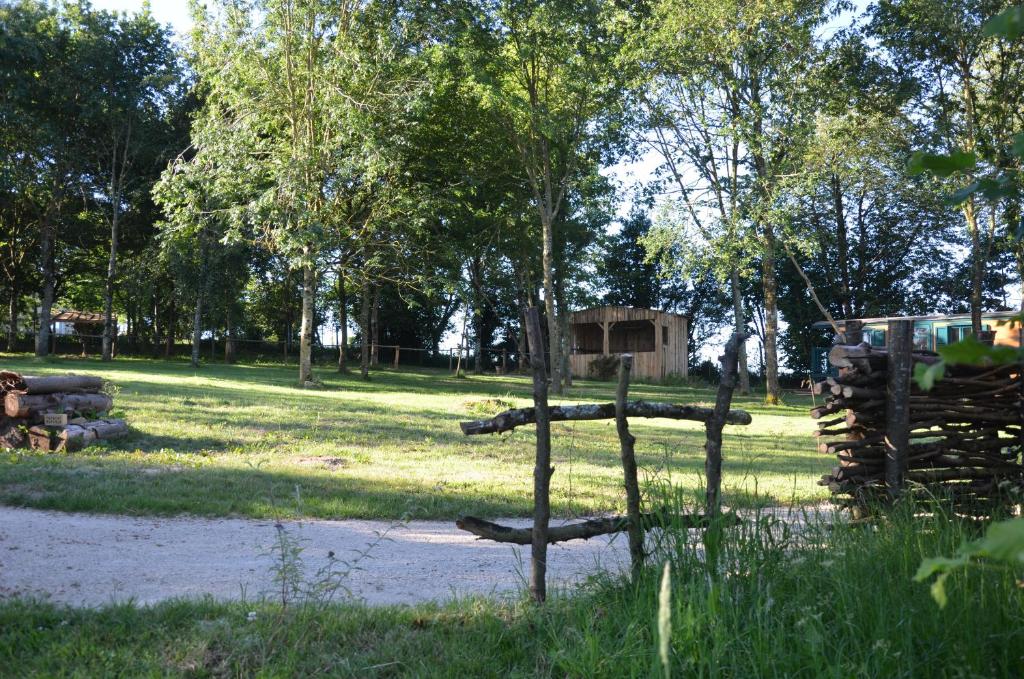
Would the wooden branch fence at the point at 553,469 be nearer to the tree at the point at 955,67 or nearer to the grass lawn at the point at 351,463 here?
the grass lawn at the point at 351,463

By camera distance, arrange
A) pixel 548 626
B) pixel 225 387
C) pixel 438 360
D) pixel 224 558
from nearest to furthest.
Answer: pixel 548 626, pixel 224 558, pixel 225 387, pixel 438 360

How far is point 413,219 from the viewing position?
81.2ft

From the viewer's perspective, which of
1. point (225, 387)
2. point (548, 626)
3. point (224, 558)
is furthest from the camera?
point (225, 387)

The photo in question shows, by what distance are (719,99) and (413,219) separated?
10.3m

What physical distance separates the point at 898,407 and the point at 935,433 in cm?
76

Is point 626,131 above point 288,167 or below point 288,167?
above

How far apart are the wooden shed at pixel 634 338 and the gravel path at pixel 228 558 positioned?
3549cm

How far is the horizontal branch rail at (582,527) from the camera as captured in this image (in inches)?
172

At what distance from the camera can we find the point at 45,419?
34.7ft

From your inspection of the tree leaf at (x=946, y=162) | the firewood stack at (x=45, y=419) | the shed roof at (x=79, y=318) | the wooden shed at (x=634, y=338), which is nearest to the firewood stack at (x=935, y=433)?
the tree leaf at (x=946, y=162)

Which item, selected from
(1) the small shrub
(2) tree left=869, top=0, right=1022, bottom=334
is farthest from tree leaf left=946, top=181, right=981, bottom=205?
(2) tree left=869, top=0, right=1022, bottom=334

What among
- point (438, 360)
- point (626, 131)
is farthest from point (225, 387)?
point (438, 360)

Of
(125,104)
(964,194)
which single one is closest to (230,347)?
(125,104)

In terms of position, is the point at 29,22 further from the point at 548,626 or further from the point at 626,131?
the point at 548,626
